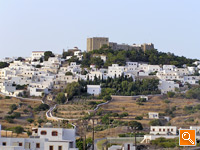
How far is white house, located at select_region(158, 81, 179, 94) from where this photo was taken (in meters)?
74.6

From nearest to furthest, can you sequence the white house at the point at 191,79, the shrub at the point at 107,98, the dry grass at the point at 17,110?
the dry grass at the point at 17,110, the shrub at the point at 107,98, the white house at the point at 191,79

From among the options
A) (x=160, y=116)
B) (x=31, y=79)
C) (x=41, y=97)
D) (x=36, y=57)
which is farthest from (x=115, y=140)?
(x=36, y=57)

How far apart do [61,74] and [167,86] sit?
13.0 m

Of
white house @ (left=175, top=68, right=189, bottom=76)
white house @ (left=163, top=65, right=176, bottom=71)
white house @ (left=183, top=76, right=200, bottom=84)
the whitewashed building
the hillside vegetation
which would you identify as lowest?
the whitewashed building

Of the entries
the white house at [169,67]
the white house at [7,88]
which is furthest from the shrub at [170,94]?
the white house at [7,88]

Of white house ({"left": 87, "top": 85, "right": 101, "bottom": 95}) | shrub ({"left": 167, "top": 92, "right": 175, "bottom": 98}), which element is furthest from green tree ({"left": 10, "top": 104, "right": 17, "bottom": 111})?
shrub ({"left": 167, "top": 92, "right": 175, "bottom": 98})

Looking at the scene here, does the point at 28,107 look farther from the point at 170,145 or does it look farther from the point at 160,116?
the point at 170,145

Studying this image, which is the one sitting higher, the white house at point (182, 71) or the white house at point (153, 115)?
the white house at point (182, 71)

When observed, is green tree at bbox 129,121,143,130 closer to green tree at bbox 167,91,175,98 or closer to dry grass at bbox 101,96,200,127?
dry grass at bbox 101,96,200,127

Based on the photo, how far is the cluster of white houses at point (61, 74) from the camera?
237ft

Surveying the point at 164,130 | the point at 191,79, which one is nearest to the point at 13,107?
the point at 164,130

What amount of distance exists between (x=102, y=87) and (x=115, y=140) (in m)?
23.4

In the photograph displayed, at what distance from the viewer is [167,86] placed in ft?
246

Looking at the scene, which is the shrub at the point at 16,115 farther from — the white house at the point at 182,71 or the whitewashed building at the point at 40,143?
the whitewashed building at the point at 40,143
